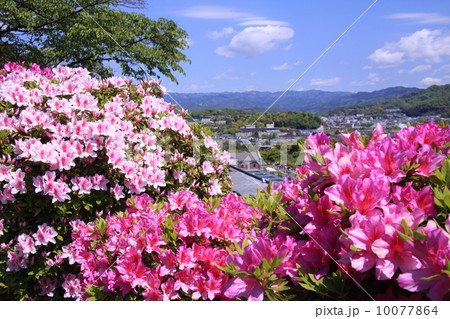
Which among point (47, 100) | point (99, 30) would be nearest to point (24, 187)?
point (47, 100)

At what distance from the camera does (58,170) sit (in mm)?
3107

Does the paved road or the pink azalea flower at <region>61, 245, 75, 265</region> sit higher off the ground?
the paved road

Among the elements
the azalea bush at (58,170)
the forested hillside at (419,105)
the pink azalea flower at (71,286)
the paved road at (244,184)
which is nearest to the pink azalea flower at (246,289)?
the forested hillside at (419,105)

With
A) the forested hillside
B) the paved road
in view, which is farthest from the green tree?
the forested hillside

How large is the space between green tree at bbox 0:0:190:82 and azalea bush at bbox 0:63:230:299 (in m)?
6.84

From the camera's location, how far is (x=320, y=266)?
146 centimetres

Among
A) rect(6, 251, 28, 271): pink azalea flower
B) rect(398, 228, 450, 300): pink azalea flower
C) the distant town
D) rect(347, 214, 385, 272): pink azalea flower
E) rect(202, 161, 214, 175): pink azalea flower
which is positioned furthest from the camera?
rect(202, 161, 214, 175): pink azalea flower

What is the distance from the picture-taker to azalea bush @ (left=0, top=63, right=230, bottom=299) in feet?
9.93

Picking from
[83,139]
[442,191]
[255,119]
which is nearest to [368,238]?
[442,191]

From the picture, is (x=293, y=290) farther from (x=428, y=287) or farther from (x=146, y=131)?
(x=146, y=131)

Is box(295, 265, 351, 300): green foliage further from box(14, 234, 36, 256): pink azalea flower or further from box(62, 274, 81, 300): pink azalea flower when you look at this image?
box(14, 234, 36, 256): pink azalea flower

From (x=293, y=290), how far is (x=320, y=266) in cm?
15

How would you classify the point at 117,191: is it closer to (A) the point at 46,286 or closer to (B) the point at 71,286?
(B) the point at 71,286

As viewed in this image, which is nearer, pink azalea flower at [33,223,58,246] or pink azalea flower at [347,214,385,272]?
pink azalea flower at [347,214,385,272]
